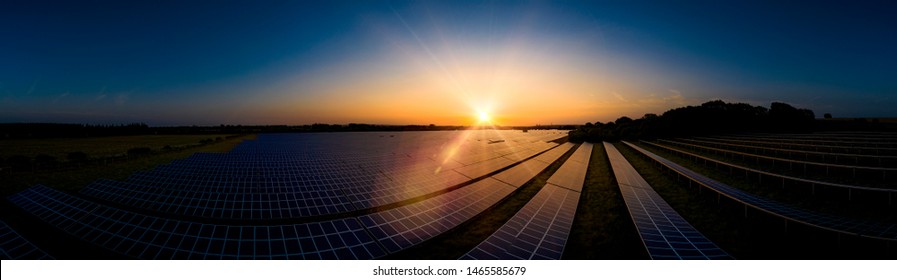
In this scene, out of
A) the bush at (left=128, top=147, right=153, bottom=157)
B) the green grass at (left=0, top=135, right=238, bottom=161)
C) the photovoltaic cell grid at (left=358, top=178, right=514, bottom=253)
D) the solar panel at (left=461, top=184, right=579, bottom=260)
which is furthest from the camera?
the bush at (left=128, top=147, right=153, bottom=157)

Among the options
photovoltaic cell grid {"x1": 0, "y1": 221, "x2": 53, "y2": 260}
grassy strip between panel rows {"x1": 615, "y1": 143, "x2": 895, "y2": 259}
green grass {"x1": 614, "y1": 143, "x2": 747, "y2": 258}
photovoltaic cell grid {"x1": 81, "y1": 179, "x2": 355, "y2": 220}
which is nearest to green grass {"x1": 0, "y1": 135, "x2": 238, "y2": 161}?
photovoltaic cell grid {"x1": 81, "y1": 179, "x2": 355, "y2": 220}

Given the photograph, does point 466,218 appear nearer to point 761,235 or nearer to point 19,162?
point 761,235

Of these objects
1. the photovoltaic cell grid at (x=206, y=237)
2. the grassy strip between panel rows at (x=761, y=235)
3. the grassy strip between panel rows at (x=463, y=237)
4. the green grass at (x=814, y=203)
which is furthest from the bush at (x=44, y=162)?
the green grass at (x=814, y=203)

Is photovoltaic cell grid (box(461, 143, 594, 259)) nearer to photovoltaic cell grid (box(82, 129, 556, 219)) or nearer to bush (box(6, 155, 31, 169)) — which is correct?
photovoltaic cell grid (box(82, 129, 556, 219))

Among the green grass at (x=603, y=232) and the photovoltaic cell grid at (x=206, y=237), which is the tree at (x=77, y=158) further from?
the green grass at (x=603, y=232)

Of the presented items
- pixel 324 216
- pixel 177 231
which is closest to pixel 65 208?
pixel 177 231

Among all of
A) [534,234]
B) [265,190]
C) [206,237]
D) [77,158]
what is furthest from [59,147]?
[534,234]
